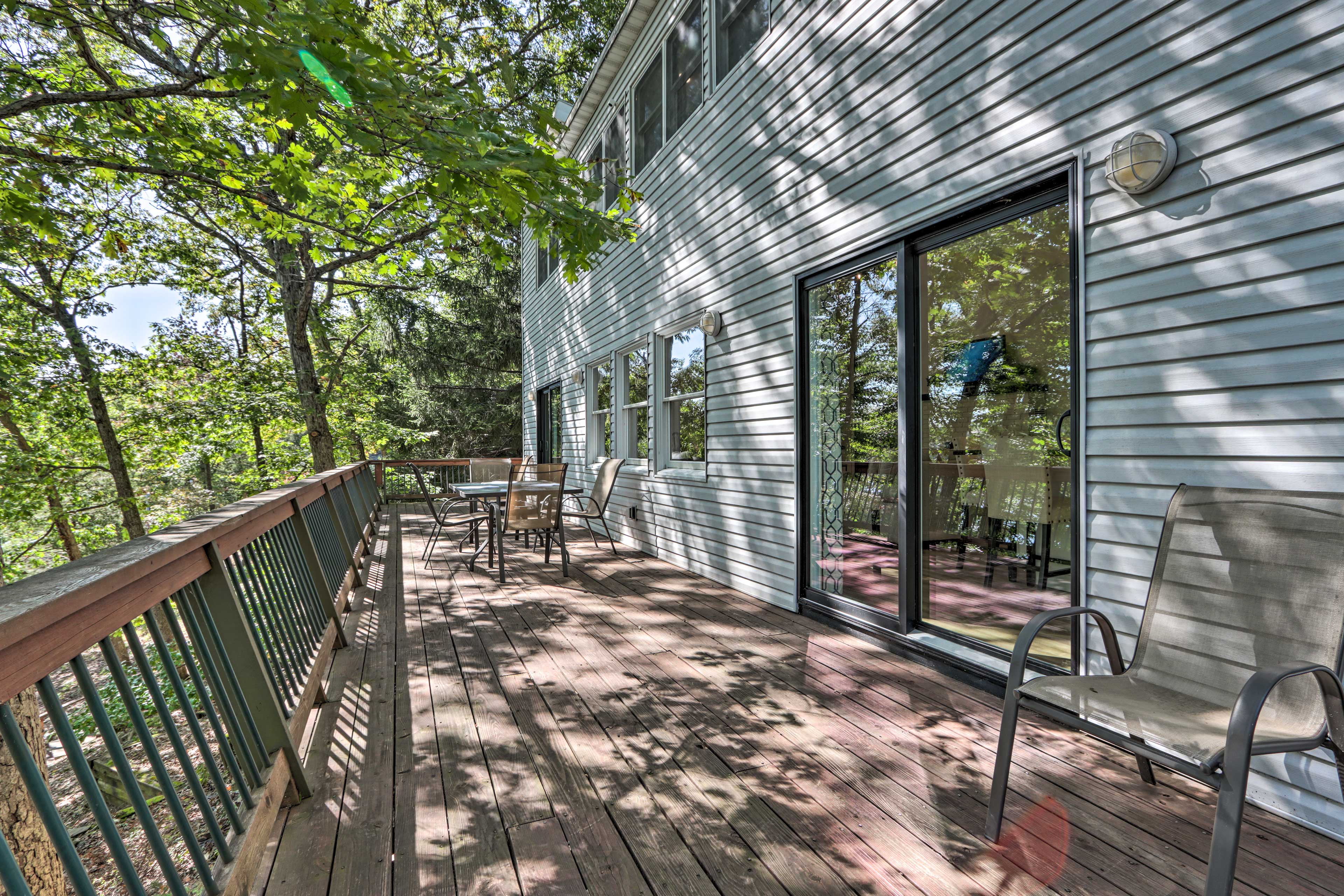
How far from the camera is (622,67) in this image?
696 centimetres

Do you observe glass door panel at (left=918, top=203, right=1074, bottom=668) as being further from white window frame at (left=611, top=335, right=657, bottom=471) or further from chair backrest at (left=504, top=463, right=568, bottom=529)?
white window frame at (left=611, top=335, right=657, bottom=471)

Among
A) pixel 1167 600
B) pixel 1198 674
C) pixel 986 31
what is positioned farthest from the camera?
pixel 986 31

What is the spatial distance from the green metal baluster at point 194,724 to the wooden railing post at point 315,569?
5.61 ft

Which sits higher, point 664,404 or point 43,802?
point 664,404

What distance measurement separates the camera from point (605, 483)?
6324mm

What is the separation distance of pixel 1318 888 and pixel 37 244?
10.5 m

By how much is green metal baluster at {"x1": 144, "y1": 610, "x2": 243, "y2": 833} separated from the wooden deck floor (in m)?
0.23

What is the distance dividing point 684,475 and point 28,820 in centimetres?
451

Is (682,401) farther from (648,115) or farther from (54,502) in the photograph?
(54,502)

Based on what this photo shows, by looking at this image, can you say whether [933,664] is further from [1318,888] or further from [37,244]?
[37,244]

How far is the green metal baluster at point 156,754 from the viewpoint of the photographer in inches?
46.7

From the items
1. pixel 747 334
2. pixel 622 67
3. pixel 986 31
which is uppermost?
pixel 622 67

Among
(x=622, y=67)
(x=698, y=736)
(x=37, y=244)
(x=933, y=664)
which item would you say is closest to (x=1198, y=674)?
(x=933, y=664)

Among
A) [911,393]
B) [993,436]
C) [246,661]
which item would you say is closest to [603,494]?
[911,393]
